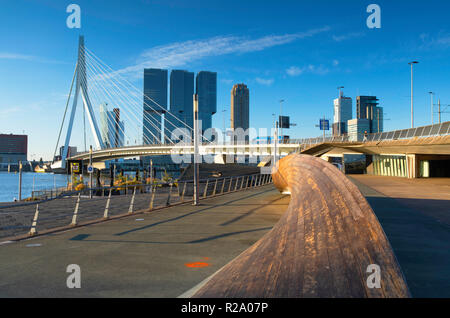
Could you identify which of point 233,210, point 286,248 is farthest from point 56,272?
point 233,210

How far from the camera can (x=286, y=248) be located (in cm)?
408

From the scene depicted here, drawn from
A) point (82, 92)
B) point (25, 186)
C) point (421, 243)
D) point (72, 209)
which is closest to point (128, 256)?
point (421, 243)

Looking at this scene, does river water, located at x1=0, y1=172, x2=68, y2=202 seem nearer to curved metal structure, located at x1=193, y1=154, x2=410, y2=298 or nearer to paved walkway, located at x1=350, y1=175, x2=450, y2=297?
paved walkway, located at x1=350, y1=175, x2=450, y2=297

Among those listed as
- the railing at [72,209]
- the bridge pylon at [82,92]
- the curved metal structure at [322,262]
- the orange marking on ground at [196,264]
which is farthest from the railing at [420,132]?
the bridge pylon at [82,92]

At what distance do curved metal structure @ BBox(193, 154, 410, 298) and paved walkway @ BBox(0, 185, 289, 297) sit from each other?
1260 millimetres

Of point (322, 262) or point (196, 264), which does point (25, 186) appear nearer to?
point (196, 264)

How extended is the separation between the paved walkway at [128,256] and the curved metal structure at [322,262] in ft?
4.13

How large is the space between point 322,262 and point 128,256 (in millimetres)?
4103

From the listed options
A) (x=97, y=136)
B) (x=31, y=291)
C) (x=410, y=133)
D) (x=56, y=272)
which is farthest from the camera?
(x=97, y=136)

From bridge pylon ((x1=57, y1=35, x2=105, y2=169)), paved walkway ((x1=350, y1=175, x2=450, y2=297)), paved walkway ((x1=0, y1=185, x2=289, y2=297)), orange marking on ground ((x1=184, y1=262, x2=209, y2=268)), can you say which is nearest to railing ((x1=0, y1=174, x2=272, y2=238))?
paved walkway ((x1=0, y1=185, x2=289, y2=297))

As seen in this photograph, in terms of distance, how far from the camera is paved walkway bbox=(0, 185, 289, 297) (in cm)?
455

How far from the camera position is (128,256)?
6.30 m
